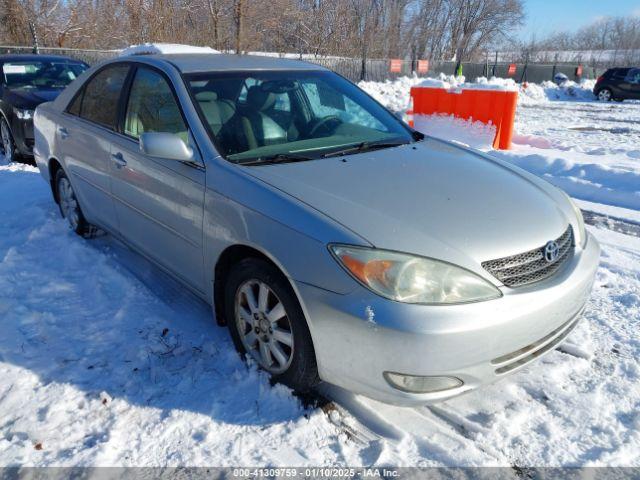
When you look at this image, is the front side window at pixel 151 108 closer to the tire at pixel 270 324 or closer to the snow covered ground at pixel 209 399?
the tire at pixel 270 324

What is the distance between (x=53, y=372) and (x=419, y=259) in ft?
6.67

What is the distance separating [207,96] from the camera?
10.1 feet

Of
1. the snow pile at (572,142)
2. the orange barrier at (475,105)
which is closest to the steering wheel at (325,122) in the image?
the snow pile at (572,142)

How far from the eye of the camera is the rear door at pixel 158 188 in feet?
9.48

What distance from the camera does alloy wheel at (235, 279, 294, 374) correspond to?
97.7 inches

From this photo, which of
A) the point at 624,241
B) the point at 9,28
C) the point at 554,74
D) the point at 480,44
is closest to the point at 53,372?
the point at 624,241

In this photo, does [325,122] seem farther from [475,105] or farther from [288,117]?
[475,105]

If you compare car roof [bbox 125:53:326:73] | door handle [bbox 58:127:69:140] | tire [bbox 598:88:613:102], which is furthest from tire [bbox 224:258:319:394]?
tire [bbox 598:88:613:102]

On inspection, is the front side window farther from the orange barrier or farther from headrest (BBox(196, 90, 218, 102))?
the orange barrier

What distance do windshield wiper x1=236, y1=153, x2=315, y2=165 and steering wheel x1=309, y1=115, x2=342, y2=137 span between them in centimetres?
39

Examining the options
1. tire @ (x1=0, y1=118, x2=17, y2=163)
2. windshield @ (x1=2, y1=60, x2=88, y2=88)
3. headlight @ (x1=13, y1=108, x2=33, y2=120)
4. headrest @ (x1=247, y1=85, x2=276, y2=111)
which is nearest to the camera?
headrest @ (x1=247, y1=85, x2=276, y2=111)

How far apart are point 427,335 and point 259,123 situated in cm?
169

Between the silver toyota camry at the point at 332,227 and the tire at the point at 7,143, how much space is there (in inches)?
181

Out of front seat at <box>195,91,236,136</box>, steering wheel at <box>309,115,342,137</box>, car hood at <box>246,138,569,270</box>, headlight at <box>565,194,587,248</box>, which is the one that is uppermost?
front seat at <box>195,91,236,136</box>
